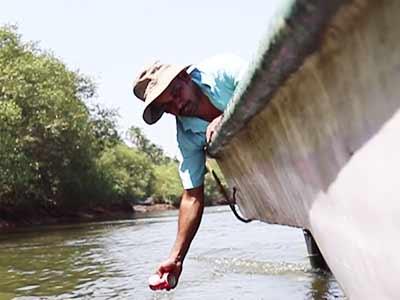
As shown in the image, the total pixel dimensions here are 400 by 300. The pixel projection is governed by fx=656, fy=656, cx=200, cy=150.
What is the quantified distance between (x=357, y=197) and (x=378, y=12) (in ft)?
1.44

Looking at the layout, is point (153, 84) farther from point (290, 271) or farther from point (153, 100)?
point (290, 271)

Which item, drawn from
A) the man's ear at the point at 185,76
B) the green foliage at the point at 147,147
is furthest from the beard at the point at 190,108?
the green foliage at the point at 147,147

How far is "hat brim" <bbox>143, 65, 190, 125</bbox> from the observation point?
109 inches

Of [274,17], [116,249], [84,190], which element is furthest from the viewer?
[84,190]

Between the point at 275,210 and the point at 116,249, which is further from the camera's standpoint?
the point at 116,249

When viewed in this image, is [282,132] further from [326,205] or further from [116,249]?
[116,249]

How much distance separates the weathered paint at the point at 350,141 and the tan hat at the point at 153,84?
858mm

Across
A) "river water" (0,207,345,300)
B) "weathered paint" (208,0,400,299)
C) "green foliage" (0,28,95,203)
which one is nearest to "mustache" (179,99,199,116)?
"weathered paint" (208,0,400,299)

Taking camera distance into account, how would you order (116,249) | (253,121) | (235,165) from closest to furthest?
1. (253,121)
2. (235,165)
3. (116,249)

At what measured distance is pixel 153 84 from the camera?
2.90 meters

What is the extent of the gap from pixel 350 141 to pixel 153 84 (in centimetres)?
170

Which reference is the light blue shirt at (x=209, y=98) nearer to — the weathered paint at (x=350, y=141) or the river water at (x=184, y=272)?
the weathered paint at (x=350, y=141)

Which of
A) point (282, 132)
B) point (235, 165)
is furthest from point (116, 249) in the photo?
point (282, 132)

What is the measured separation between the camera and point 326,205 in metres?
1.60
